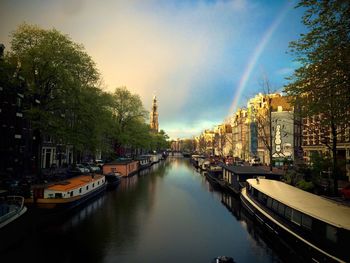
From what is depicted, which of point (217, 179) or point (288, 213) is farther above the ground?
point (288, 213)

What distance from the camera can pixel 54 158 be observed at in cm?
6228

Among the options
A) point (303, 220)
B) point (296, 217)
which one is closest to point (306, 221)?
point (303, 220)

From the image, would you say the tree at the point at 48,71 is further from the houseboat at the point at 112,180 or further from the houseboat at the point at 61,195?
the houseboat at the point at 112,180

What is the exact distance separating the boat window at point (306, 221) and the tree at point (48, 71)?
28.0 metres

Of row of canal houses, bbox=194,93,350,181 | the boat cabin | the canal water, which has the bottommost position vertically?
the canal water

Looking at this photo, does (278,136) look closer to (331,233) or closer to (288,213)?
(288,213)

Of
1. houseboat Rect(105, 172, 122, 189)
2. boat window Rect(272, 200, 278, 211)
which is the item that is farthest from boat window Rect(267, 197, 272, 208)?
houseboat Rect(105, 172, 122, 189)

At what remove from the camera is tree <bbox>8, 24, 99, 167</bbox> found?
33250 millimetres

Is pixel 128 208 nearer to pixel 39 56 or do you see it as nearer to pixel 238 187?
pixel 238 187

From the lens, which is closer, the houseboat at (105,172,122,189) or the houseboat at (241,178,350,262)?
the houseboat at (241,178,350,262)

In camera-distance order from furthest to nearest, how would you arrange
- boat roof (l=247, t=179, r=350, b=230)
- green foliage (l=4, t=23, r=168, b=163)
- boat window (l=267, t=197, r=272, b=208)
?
green foliage (l=4, t=23, r=168, b=163), boat window (l=267, t=197, r=272, b=208), boat roof (l=247, t=179, r=350, b=230)

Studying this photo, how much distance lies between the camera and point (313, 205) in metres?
18.7

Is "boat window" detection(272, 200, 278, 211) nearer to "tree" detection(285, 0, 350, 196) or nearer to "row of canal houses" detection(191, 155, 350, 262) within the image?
"row of canal houses" detection(191, 155, 350, 262)

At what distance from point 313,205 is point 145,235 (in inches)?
522
